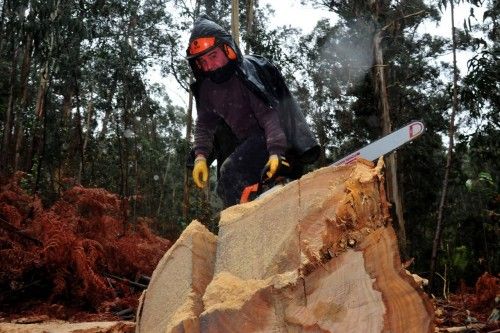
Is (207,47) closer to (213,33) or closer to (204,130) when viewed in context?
(213,33)

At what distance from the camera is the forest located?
10430 millimetres

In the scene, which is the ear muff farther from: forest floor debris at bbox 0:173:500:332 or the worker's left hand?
forest floor debris at bbox 0:173:500:332

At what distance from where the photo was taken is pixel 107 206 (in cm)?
593

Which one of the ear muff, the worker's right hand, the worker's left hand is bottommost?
the worker's left hand

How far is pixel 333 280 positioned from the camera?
1.38 metres

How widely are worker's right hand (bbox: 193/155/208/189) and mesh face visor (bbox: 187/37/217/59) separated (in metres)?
0.69

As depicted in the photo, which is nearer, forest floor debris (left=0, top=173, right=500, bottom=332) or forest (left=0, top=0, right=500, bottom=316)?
forest floor debris (left=0, top=173, right=500, bottom=332)

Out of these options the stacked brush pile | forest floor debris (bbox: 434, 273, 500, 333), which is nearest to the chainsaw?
forest floor debris (bbox: 434, 273, 500, 333)

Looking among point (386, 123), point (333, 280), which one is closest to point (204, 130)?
point (333, 280)

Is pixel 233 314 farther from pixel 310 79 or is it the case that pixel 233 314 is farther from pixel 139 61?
pixel 310 79

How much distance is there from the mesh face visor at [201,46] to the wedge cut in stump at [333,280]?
4.47 feet

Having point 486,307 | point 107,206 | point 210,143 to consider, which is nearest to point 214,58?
point 210,143

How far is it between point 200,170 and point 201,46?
2.64ft

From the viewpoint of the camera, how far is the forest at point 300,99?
34.2 ft
